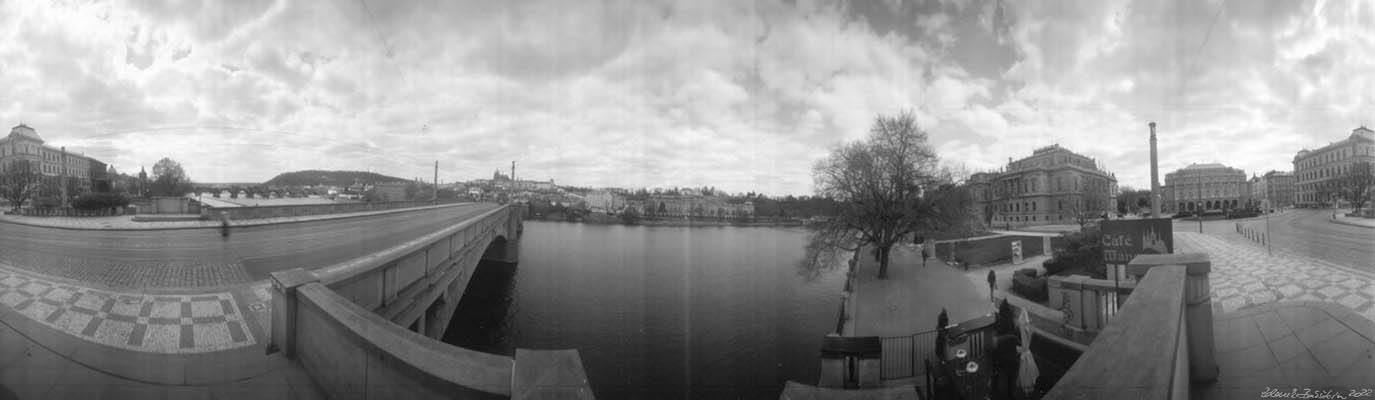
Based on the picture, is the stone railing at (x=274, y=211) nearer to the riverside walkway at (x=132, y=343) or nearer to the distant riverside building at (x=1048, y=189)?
the riverside walkway at (x=132, y=343)

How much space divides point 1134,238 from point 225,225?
1856 centimetres

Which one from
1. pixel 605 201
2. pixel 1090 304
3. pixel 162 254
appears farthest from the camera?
pixel 605 201

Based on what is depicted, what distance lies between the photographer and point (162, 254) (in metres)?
5.51

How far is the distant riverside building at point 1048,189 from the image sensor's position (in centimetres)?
3578

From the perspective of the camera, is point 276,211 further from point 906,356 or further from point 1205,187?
point 1205,187

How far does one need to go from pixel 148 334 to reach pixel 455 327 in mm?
13112

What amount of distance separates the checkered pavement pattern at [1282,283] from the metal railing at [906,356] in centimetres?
396

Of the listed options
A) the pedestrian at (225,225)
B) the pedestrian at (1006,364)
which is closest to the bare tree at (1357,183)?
the pedestrian at (1006,364)

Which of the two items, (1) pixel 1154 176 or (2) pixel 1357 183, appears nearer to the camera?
(2) pixel 1357 183

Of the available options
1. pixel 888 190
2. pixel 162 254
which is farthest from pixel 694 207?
pixel 162 254

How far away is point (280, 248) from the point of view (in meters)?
7.36

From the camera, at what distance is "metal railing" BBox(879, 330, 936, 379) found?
661 cm

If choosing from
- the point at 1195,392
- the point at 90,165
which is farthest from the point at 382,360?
the point at 90,165
